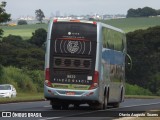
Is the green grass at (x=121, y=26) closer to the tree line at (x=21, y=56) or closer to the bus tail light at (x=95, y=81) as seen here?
the tree line at (x=21, y=56)

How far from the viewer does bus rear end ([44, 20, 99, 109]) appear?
30531mm

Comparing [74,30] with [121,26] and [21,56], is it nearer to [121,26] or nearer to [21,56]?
[21,56]

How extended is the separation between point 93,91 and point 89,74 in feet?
2.56

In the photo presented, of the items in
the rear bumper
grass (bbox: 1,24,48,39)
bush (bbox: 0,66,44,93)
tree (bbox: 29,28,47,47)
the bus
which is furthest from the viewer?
grass (bbox: 1,24,48,39)

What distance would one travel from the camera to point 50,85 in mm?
30688

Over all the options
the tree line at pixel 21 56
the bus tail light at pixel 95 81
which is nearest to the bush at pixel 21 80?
the tree line at pixel 21 56

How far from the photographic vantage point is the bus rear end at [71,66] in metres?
30.5

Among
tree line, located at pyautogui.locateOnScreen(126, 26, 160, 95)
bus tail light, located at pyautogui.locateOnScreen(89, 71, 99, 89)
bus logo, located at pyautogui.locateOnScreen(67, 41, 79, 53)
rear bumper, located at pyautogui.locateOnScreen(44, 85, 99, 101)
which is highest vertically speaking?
bus logo, located at pyautogui.locateOnScreen(67, 41, 79, 53)

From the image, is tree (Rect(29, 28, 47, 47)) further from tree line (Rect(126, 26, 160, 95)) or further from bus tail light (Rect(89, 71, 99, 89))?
bus tail light (Rect(89, 71, 99, 89))

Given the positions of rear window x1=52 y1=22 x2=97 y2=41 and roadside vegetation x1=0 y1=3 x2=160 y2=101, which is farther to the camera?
roadside vegetation x1=0 y1=3 x2=160 y2=101

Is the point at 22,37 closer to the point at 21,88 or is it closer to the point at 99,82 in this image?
the point at 21,88

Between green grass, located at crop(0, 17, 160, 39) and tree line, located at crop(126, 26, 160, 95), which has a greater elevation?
green grass, located at crop(0, 17, 160, 39)


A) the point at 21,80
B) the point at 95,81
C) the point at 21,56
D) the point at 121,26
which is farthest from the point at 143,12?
the point at 95,81

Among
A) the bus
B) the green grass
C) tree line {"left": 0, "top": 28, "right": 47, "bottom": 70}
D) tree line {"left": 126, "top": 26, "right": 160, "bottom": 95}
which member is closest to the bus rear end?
the bus
